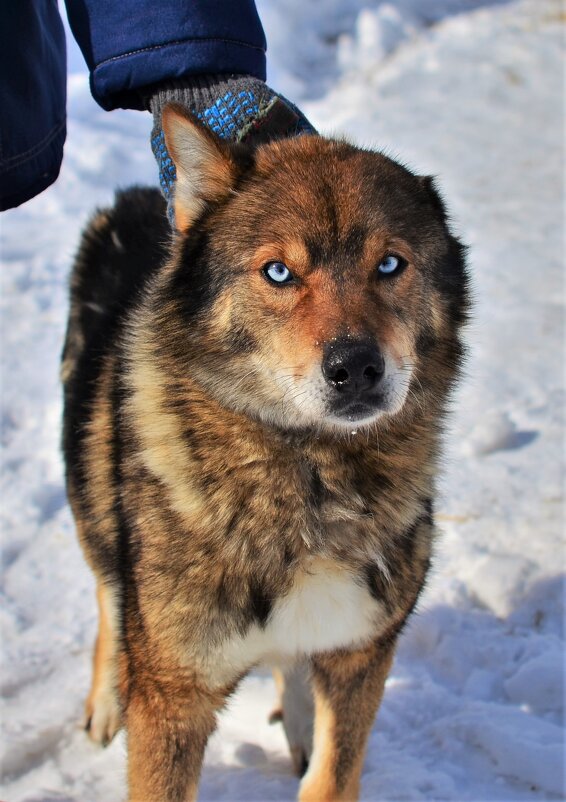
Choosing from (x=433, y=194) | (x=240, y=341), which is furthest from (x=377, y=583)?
(x=433, y=194)

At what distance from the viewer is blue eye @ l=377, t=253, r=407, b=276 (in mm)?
2055

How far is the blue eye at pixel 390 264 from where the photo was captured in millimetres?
2055

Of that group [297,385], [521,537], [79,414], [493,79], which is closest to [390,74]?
[493,79]

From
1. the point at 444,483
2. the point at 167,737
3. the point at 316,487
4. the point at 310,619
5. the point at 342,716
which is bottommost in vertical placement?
the point at 444,483

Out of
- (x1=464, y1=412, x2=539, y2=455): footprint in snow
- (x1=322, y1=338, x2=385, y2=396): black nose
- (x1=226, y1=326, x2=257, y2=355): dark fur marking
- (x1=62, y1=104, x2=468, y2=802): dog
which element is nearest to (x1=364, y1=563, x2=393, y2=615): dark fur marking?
(x1=62, y1=104, x2=468, y2=802): dog

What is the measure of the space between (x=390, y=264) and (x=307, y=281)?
0.67 ft

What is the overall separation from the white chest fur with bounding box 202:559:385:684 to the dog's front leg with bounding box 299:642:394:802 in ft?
0.47

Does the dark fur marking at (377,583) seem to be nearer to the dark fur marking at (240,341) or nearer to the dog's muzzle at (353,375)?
the dog's muzzle at (353,375)

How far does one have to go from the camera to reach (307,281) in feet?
6.59

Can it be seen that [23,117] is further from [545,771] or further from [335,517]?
[545,771]

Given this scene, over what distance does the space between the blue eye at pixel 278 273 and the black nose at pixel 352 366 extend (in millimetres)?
242

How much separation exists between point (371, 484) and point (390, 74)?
242 inches

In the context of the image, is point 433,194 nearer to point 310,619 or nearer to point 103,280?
point 310,619

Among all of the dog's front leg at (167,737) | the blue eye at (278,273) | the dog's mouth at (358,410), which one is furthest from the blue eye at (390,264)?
the dog's front leg at (167,737)
